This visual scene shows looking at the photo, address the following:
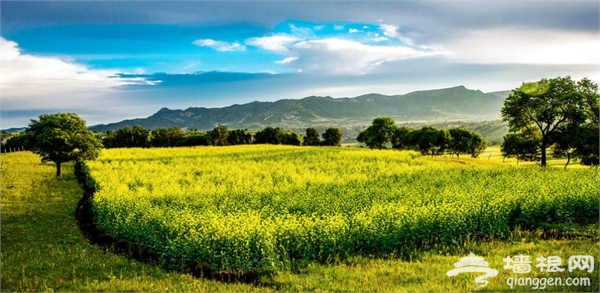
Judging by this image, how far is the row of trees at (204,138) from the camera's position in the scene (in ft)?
418

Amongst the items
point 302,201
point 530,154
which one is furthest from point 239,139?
point 302,201

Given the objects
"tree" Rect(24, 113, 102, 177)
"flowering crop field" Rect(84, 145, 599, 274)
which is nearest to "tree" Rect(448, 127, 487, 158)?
"flowering crop field" Rect(84, 145, 599, 274)

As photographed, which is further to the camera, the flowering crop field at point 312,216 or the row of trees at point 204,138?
the row of trees at point 204,138

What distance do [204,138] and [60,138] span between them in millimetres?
88948

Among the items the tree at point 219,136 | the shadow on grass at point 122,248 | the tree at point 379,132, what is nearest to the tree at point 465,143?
the tree at point 379,132

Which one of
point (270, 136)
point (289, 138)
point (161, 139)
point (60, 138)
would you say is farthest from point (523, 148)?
point (161, 139)

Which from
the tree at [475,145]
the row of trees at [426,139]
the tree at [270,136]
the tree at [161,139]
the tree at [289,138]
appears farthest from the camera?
the tree at [289,138]

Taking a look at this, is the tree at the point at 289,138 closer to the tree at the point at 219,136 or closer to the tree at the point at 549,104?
the tree at the point at 219,136

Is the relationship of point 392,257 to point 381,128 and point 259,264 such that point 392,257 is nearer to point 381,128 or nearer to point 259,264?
point 259,264

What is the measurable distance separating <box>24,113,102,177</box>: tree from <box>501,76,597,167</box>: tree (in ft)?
163

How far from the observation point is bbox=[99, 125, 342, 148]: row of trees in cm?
12750

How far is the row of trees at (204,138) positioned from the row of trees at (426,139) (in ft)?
59.2

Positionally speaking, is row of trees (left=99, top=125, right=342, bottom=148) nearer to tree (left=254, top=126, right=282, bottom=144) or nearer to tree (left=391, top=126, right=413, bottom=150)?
tree (left=254, top=126, right=282, bottom=144)

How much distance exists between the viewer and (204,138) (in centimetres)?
13438
